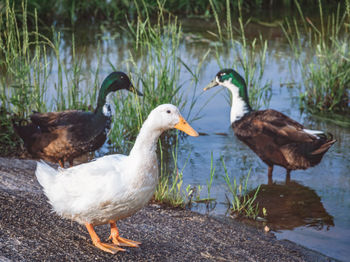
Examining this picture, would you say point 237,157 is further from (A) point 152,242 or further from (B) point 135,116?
(A) point 152,242

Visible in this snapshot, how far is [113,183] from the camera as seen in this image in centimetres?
310

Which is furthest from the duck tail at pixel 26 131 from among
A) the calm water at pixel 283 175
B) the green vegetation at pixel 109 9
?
the green vegetation at pixel 109 9

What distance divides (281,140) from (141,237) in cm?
218

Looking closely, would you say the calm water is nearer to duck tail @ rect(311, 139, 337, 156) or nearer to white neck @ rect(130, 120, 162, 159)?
duck tail @ rect(311, 139, 337, 156)

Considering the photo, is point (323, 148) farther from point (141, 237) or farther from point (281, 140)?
point (141, 237)

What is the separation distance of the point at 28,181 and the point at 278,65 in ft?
16.9

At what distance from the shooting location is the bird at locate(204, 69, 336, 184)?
5.27 meters

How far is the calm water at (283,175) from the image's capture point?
441cm

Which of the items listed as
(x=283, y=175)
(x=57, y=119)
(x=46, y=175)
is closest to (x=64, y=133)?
(x=57, y=119)

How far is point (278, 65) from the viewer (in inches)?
340

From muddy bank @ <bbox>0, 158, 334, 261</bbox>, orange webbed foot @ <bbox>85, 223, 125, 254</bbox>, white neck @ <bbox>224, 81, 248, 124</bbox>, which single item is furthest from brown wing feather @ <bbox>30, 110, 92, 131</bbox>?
orange webbed foot @ <bbox>85, 223, 125, 254</bbox>

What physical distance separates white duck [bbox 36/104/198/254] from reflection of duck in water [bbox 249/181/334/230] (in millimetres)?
1624

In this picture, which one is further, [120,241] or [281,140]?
[281,140]

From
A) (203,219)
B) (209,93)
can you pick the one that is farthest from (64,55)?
(203,219)
